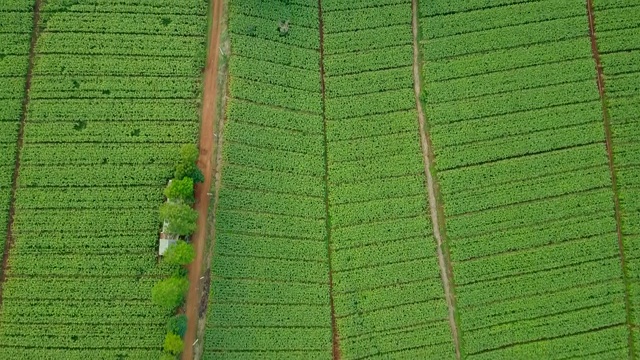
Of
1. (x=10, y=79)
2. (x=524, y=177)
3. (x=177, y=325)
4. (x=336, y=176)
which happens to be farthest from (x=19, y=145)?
(x=524, y=177)

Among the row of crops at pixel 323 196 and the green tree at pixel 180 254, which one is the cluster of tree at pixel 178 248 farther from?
the row of crops at pixel 323 196

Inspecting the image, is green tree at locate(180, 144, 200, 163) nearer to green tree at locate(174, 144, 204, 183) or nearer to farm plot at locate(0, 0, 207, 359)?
green tree at locate(174, 144, 204, 183)

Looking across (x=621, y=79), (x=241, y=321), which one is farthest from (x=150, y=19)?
(x=621, y=79)

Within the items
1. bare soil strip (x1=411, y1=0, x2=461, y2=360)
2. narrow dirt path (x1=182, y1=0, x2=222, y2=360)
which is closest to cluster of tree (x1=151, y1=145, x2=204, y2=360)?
narrow dirt path (x1=182, y1=0, x2=222, y2=360)

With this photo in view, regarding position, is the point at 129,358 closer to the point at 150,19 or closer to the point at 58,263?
the point at 58,263

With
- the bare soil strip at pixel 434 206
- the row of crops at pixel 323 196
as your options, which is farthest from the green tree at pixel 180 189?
the bare soil strip at pixel 434 206

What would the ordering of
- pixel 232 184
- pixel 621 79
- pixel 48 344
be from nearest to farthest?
pixel 48 344
pixel 232 184
pixel 621 79
